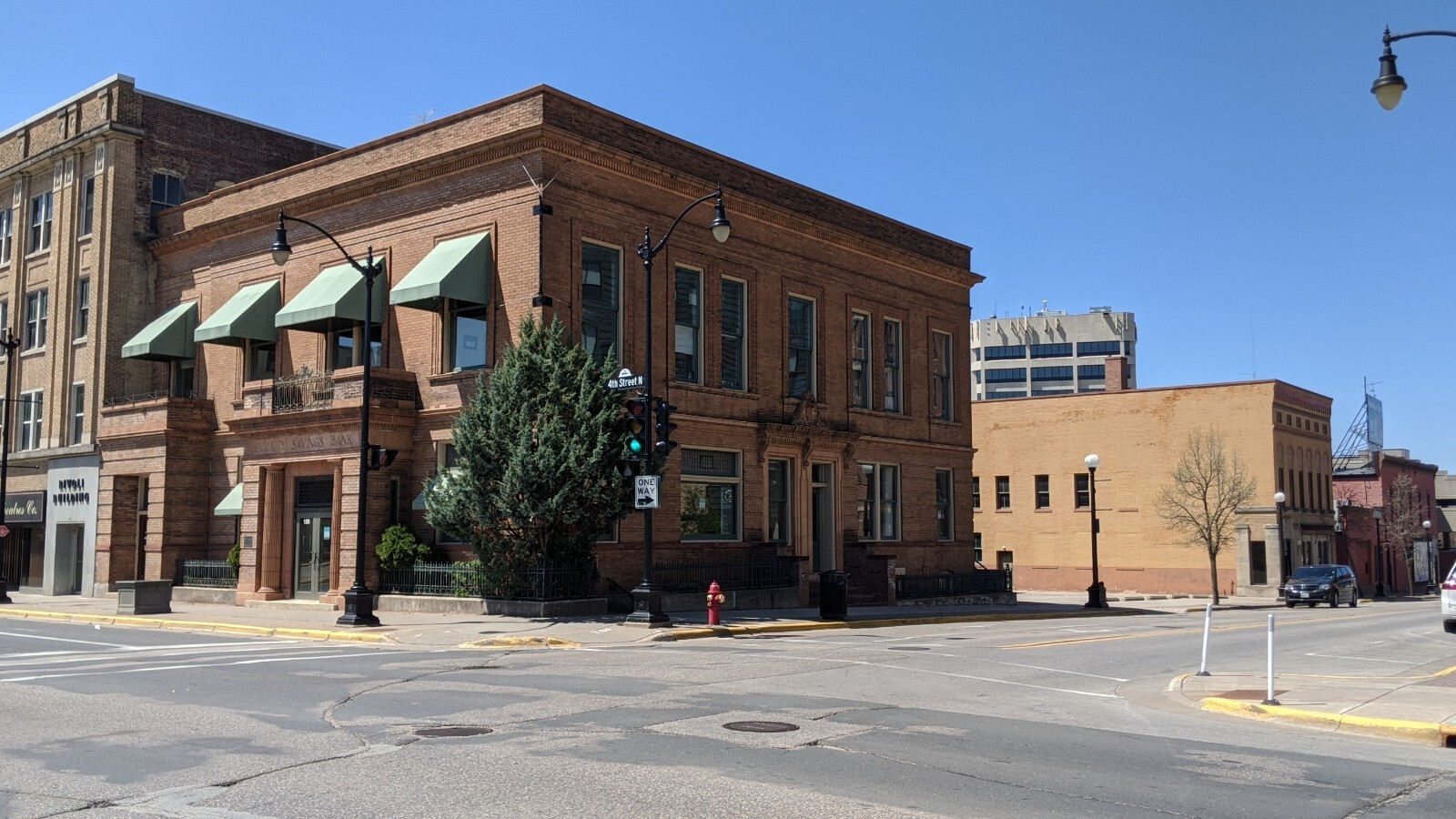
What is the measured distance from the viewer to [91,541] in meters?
36.6

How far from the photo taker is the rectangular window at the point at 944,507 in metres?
40.7

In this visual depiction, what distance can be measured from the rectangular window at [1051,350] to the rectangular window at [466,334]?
435 ft

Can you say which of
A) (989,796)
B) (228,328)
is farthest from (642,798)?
(228,328)

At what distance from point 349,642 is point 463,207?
457 inches

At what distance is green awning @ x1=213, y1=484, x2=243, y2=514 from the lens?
31.9 m

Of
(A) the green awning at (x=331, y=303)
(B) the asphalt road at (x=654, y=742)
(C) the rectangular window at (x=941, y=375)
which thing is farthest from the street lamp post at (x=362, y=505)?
(C) the rectangular window at (x=941, y=375)

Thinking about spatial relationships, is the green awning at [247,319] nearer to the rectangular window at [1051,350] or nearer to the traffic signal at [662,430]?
the traffic signal at [662,430]

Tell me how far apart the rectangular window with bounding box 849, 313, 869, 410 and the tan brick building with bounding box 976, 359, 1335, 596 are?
2536 centimetres

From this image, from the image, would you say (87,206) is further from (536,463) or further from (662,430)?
(662,430)

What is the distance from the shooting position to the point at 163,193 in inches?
1532

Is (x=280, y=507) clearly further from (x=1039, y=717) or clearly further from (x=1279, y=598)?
(x=1279, y=598)

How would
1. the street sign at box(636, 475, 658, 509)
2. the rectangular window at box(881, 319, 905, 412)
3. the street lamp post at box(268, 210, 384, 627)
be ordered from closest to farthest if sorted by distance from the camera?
the street sign at box(636, 475, 658, 509) → the street lamp post at box(268, 210, 384, 627) → the rectangular window at box(881, 319, 905, 412)

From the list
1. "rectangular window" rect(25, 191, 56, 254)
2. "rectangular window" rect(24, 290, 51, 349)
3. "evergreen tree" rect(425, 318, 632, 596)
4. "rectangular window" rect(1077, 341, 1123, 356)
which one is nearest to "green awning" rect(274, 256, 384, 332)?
"evergreen tree" rect(425, 318, 632, 596)

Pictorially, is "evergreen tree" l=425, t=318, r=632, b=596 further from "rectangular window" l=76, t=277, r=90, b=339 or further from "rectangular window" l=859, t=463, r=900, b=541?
"rectangular window" l=76, t=277, r=90, b=339
